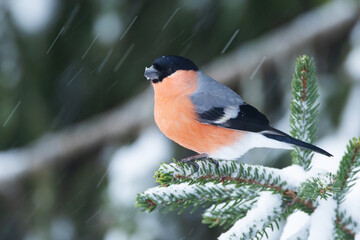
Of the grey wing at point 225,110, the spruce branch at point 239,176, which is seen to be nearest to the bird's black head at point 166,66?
the grey wing at point 225,110

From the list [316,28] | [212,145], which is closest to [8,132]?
[212,145]

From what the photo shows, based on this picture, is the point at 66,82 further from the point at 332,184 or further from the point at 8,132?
the point at 332,184

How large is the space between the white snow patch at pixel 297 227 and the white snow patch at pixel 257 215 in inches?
3.8

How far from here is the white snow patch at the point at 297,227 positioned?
180 centimetres

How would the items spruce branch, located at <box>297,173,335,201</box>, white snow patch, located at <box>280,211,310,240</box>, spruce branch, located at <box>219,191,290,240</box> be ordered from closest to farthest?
spruce branch, located at <box>297,173,335,201</box>, spruce branch, located at <box>219,191,290,240</box>, white snow patch, located at <box>280,211,310,240</box>

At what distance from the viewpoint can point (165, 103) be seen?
7.72 ft

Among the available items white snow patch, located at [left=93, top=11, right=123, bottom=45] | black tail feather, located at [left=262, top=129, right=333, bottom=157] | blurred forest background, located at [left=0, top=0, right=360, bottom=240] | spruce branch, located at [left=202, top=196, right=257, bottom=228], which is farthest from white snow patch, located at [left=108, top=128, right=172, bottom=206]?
black tail feather, located at [left=262, top=129, right=333, bottom=157]

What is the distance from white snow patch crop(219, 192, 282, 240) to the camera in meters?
1.71

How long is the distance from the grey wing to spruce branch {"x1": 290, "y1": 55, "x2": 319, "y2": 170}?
0.14 metres

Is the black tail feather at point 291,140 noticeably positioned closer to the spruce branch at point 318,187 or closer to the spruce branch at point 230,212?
the spruce branch at point 318,187

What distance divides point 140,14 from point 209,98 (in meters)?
1.37

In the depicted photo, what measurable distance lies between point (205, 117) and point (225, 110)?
10cm

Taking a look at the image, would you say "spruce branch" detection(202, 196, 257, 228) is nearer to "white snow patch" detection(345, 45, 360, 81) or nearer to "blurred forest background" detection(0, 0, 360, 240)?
"blurred forest background" detection(0, 0, 360, 240)

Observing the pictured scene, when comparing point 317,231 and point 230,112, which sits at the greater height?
point 230,112
